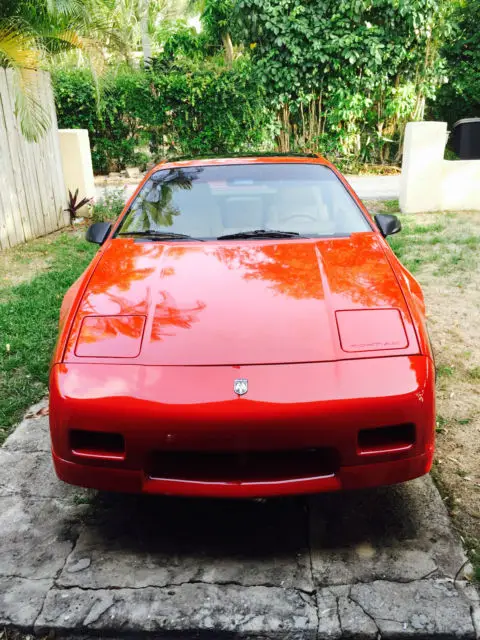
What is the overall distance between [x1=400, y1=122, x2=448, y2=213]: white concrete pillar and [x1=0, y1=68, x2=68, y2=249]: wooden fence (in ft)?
16.9

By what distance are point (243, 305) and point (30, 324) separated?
2849 mm

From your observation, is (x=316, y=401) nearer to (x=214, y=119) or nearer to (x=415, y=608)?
(x=415, y=608)

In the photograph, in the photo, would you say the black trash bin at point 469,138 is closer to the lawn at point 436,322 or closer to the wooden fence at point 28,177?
the lawn at point 436,322

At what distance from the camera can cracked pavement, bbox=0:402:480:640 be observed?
6.82 ft

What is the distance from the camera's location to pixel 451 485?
2812 millimetres

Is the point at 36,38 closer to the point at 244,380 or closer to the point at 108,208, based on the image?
the point at 108,208

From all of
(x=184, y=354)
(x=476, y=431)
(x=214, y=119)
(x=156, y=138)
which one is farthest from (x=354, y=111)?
(x=184, y=354)

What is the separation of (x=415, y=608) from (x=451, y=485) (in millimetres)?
837

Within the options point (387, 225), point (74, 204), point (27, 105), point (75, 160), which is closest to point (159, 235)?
point (387, 225)

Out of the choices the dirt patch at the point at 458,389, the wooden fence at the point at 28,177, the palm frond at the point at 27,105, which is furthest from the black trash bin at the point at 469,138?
the palm frond at the point at 27,105

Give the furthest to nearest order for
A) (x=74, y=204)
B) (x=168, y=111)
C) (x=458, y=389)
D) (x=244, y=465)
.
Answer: (x=168, y=111) → (x=74, y=204) → (x=458, y=389) → (x=244, y=465)

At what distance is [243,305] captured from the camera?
2600mm

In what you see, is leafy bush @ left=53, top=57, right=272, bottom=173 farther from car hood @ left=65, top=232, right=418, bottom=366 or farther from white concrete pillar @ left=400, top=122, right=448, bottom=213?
car hood @ left=65, top=232, right=418, bottom=366

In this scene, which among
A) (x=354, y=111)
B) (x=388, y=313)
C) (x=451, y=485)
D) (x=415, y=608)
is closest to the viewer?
(x=415, y=608)
